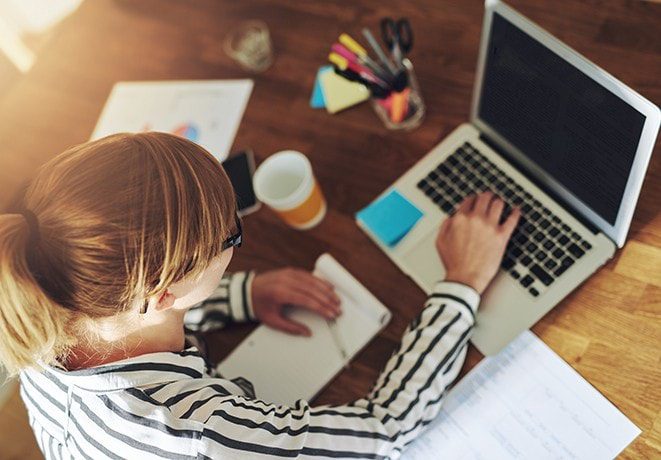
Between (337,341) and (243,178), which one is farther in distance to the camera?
(243,178)

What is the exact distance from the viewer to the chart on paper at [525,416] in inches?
33.9

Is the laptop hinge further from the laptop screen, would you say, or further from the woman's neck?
the woman's neck

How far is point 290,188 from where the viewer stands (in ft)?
3.77

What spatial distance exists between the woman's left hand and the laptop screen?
39cm

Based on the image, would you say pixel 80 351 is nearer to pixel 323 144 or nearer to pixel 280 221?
pixel 280 221

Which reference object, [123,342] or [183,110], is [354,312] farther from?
Answer: [183,110]

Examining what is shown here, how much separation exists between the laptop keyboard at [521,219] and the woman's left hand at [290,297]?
0.24m

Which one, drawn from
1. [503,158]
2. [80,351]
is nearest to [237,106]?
[503,158]

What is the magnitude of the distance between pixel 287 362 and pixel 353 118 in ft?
1.57

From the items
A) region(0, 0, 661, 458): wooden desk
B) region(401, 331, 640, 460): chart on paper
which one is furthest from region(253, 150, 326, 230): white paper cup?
region(401, 331, 640, 460): chart on paper

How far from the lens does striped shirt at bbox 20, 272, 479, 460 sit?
2.59ft

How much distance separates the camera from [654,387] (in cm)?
87

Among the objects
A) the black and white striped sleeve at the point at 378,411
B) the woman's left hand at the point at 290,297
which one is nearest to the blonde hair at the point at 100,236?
the black and white striped sleeve at the point at 378,411

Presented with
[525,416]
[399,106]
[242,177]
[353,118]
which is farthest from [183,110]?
[525,416]
